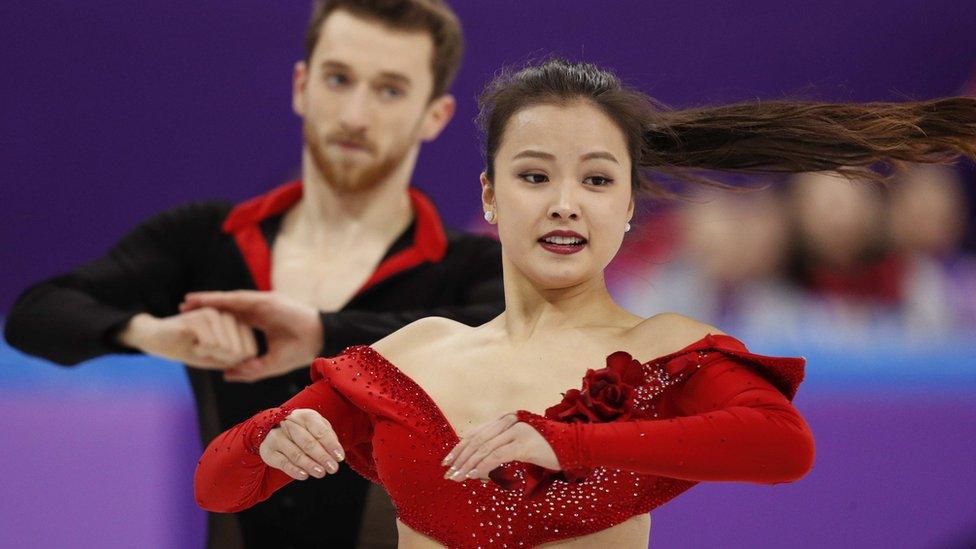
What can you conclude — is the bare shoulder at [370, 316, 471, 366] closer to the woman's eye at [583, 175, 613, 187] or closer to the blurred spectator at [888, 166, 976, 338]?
the woman's eye at [583, 175, 613, 187]

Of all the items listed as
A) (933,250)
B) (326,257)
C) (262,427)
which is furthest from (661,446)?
(933,250)

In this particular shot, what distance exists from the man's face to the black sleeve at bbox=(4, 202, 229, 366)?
0.33 meters

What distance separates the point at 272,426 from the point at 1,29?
2.75 metres

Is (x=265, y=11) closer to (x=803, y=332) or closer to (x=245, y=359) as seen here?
(x=245, y=359)

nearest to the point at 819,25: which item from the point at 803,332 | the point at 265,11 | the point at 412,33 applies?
the point at 803,332

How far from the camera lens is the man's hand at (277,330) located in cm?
266

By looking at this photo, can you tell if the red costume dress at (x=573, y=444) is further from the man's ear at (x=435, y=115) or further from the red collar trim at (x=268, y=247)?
the man's ear at (x=435, y=115)

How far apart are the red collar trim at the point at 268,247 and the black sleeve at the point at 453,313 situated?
10 cm

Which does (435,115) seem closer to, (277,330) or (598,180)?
(277,330)

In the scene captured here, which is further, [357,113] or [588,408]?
[357,113]

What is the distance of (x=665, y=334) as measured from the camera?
1707 mm

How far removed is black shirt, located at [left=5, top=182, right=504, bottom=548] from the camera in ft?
9.22

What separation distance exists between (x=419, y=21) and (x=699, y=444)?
1.98 meters

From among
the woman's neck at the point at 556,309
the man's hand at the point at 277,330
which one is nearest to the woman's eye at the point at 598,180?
the woman's neck at the point at 556,309
